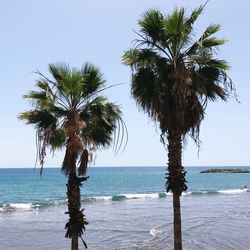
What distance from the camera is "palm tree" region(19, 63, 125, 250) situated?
1255cm

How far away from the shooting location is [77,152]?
1252 cm

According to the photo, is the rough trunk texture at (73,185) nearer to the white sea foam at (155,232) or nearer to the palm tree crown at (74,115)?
the palm tree crown at (74,115)

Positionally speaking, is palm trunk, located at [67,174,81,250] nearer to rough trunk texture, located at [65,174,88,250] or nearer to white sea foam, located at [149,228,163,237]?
rough trunk texture, located at [65,174,88,250]

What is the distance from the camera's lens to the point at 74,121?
12.6 meters

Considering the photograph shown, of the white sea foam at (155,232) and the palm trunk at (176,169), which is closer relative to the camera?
A: the palm trunk at (176,169)

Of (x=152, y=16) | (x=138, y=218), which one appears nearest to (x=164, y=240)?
(x=138, y=218)

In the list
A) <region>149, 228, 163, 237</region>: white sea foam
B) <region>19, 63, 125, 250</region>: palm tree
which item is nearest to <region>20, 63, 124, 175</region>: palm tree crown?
<region>19, 63, 125, 250</region>: palm tree

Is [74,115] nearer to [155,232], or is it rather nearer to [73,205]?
[73,205]

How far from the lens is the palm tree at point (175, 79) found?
12461 mm

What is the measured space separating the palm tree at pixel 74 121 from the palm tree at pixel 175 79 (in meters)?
1.15

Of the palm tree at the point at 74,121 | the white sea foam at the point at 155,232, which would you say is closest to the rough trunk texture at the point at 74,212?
the palm tree at the point at 74,121

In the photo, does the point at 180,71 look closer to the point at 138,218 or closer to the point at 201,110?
the point at 201,110

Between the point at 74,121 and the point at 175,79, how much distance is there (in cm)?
305

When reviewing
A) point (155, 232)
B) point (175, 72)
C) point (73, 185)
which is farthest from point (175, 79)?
point (155, 232)
